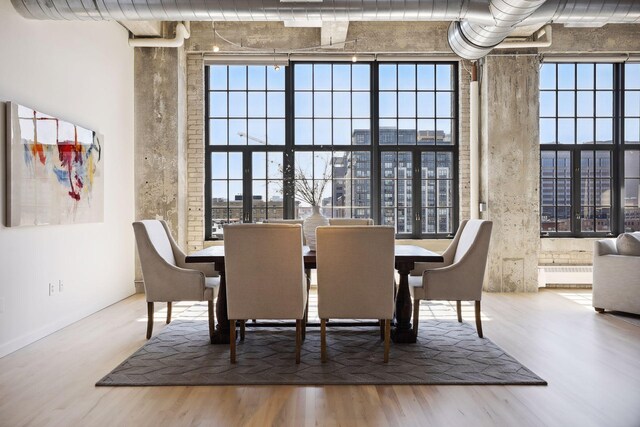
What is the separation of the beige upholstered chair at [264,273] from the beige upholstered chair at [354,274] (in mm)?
163

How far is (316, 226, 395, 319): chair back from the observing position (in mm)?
3203

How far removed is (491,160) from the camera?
621cm

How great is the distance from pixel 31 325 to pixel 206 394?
2020 millimetres

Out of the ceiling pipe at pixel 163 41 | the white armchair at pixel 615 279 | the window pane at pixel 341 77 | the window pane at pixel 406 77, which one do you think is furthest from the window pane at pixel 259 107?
the white armchair at pixel 615 279

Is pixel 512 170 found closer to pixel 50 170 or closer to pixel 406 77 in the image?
pixel 406 77

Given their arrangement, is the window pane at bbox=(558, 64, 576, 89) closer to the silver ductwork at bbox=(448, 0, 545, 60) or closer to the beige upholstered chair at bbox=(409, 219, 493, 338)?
the silver ductwork at bbox=(448, 0, 545, 60)

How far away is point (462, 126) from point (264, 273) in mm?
4519

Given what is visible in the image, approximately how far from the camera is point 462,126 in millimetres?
6660

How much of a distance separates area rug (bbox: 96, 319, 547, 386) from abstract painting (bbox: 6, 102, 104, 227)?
1.44m

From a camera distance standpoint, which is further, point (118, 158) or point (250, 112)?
point (250, 112)

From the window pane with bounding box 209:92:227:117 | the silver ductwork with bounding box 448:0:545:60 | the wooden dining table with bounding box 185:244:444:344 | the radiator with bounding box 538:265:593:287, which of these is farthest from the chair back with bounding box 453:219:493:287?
the window pane with bounding box 209:92:227:117

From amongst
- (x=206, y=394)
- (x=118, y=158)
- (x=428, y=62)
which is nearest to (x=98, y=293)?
(x=118, y=158)

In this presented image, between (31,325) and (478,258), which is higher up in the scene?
(478,258)

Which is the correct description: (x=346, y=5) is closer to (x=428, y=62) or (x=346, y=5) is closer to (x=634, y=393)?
(x=428, y=62)
